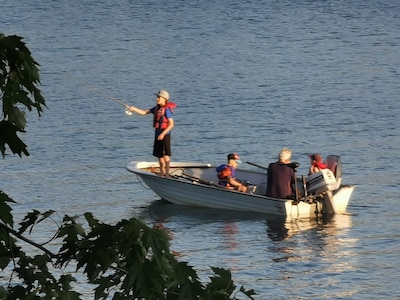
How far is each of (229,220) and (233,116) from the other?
14281 mm

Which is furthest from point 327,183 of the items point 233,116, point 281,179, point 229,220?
point 233,116

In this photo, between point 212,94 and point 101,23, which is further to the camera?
point 101,23

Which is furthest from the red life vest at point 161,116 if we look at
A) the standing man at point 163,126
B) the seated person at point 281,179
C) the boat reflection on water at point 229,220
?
the seated person at point 281,179

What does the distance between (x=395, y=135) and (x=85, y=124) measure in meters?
8.29

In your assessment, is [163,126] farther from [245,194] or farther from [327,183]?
[327,183]

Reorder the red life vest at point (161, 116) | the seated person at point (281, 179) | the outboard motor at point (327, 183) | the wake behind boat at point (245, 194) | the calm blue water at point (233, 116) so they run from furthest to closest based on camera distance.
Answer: the red life vest at point (161, 116) → the wake behind boat at point (245, 194) → the outboard motor at point (327, 183) → the seated person at point (281, 179) → the calm blue water at point (233, 116)

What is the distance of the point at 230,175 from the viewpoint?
23109mm

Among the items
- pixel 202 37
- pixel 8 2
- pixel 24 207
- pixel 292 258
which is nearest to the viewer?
pixel 292 258

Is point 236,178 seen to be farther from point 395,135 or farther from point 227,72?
point 227,72

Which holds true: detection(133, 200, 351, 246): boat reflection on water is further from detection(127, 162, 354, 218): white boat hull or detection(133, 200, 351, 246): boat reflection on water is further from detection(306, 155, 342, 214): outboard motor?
detection(306, 155, 342, 214): outboard motor

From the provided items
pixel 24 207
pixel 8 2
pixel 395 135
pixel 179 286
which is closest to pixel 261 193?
pixel 24 207

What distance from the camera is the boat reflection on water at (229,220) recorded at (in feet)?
74.4

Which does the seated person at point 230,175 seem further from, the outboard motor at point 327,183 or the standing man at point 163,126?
the outboard motor at point 327,183

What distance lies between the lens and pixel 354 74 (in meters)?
46.7
